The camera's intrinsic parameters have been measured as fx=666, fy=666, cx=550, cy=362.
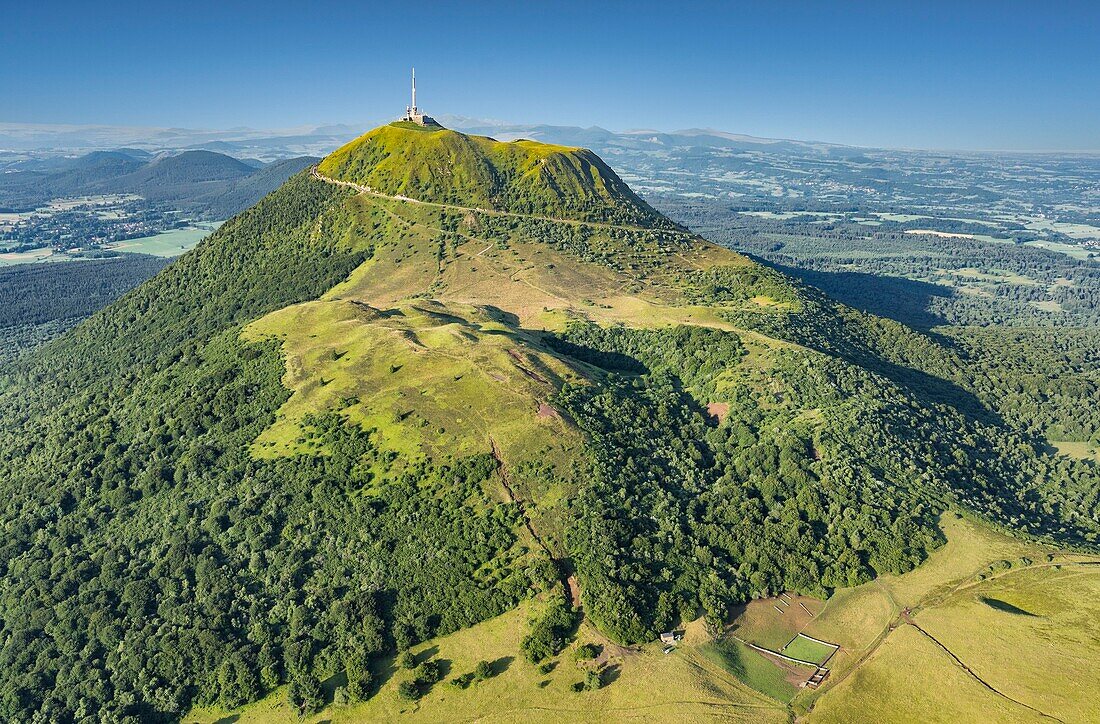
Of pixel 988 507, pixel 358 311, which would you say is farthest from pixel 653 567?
pixel 358 311

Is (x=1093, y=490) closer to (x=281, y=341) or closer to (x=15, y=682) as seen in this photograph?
(x=281, y=341)

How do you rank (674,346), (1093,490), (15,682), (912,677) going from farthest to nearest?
(674,346), (1093,490), (15,682), (912,677)

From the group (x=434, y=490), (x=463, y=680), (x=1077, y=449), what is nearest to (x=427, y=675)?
(x=463, y=680)

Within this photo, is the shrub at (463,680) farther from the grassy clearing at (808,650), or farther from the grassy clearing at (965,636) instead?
the grassy clearing at (808,650)

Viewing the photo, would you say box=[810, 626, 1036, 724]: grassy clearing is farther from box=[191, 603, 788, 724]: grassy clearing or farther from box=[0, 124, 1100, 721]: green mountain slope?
box=[0, 124, 1100, 721]: green mountain slope

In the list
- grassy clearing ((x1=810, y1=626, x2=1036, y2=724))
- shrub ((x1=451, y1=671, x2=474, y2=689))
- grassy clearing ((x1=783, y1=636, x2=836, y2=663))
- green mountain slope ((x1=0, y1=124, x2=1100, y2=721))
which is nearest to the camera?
grassy clearing ((x1=810, y1=626, x2=1036, y2=724))

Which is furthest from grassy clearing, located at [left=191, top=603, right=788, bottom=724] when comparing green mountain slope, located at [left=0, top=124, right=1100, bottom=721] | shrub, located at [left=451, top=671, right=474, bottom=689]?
green mountain slope, located at [left=0, top=124, right=1100, bottom=721]

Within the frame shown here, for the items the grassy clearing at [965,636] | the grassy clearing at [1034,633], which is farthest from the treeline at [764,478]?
the grassy clearing at [1034,633]
